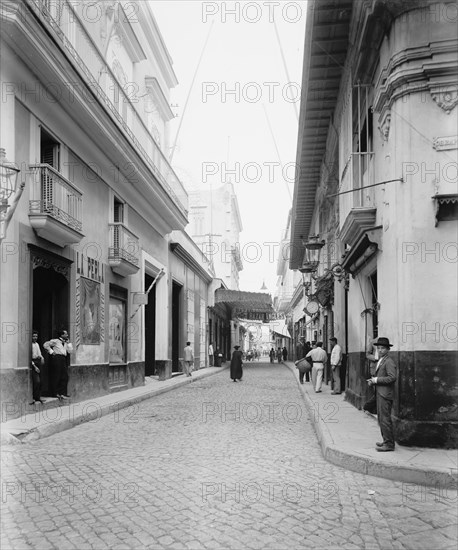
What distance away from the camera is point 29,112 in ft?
36.7

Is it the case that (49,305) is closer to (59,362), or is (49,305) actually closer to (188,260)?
(59,362)

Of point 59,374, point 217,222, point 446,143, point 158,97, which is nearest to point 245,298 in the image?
point 158,97

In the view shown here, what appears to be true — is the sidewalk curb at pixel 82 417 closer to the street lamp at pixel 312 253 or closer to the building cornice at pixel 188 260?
the street lamp at pixel 312 253

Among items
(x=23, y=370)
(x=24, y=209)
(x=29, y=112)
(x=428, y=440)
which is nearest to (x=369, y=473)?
(x=428, y=440)

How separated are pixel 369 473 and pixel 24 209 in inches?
284

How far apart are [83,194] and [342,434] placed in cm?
818

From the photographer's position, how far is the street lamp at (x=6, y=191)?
8.98 metres

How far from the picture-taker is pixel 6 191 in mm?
9398

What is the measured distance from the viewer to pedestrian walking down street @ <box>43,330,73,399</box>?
40.0ft

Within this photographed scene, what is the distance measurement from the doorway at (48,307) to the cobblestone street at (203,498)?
329 centimetres

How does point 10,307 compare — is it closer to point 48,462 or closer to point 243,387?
point 48,462

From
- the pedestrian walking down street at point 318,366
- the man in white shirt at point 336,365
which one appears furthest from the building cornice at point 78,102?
the man in white shirt at point 336,365

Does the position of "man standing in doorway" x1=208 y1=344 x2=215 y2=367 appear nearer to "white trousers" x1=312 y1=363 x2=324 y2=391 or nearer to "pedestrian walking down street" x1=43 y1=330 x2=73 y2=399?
"white trousers" x1=312 y1=363 x2=324 y2=391

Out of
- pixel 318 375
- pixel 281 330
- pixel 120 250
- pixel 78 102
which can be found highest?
pixel 78 102
